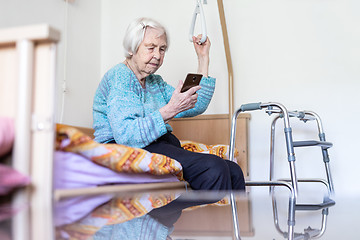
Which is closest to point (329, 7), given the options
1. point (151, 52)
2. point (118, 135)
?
point (151, 52)

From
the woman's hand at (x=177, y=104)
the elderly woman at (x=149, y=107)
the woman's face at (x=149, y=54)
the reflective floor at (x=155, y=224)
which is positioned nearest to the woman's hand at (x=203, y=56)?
the elderly woman at (x=149, y=107)

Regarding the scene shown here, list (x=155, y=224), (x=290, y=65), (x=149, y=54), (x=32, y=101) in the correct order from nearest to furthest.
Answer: (x=155, y=224)
(x=32, y=101)
(x=149, y=54)
(x=290, y=65)

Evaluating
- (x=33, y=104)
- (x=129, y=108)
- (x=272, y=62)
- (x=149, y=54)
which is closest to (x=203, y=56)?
(x=149, y=54)

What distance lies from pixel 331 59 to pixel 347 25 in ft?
0.67

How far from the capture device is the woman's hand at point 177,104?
4.70ft

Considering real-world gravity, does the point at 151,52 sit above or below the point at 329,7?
below

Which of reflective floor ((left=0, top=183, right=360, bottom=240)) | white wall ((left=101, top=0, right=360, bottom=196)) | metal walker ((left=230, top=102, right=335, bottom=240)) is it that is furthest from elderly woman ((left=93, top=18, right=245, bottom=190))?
white wall ((left=101, top=0, right=360, bottom=196))

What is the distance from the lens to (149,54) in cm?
164

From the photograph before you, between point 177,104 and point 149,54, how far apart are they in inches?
11.8

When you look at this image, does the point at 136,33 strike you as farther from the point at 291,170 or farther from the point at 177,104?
the point at 291,170

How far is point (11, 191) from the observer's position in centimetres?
74

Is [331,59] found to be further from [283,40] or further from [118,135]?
[118,135]

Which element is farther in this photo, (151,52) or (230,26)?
(230,26)

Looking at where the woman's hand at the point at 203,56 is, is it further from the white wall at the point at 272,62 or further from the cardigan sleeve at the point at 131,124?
the white wall at the point at 272,62
